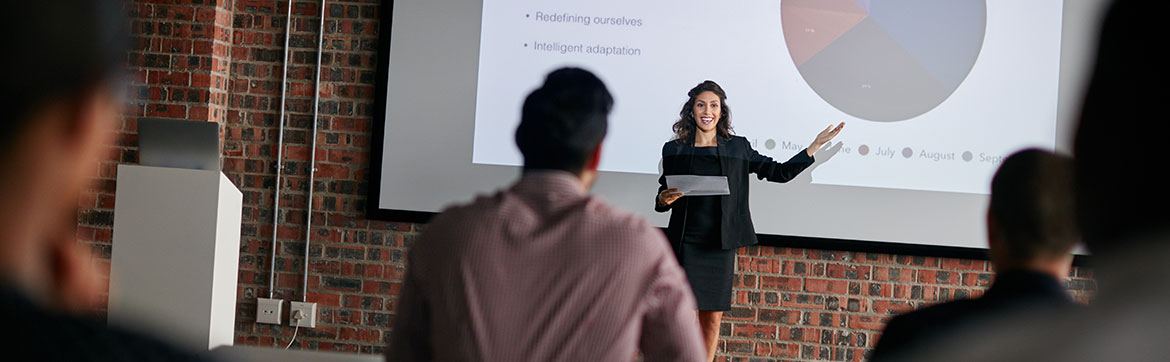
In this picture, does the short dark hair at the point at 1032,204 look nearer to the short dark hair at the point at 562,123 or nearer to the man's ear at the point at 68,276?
the short dark hair at the point at 562,123

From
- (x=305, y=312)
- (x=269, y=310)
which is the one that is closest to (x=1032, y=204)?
(x=305, y=312)

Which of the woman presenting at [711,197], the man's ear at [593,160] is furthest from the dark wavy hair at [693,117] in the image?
the man's ear at [593,160]

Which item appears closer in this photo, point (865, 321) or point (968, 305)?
point (968, 305)

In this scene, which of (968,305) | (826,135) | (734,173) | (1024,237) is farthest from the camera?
(826,135)

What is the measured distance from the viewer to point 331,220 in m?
4.56

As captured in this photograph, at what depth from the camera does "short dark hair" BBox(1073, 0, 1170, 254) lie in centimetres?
44

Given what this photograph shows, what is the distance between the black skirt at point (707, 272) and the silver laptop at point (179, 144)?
210 centimetres

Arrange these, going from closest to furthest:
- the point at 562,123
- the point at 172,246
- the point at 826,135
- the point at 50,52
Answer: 1. the point at 50,52
2. the point at 562,123
3. the point at 172,246
4. the point at 826,135

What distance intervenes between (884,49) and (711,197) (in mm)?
1218

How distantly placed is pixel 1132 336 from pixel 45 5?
0.51m

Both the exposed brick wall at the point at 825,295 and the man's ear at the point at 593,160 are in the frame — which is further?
the exposed brick wall at the point at 825,295

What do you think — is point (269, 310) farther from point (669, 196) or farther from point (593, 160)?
point (593, 160)

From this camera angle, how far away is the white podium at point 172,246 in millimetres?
3283

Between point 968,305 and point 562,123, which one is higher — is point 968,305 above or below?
below
